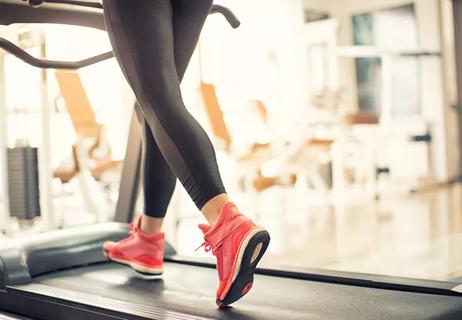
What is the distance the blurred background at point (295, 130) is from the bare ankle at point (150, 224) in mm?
450

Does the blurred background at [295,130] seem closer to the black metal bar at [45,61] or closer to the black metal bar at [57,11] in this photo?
the black metal bar at [45,61]

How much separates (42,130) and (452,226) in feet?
8.28

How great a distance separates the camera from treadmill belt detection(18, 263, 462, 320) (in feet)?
4.33

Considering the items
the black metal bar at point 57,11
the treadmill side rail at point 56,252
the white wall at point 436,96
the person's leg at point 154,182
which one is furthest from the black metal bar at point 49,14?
the white wall at point 436,96

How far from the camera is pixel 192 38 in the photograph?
1.51m

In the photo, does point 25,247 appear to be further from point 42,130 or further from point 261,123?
point 261,123

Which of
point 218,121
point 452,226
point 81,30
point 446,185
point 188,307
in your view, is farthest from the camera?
point 446,185

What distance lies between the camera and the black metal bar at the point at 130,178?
228 cm

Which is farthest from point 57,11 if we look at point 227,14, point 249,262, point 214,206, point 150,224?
point 249,262

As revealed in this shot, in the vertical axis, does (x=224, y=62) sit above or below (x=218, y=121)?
above

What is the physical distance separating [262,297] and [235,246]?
34 cm

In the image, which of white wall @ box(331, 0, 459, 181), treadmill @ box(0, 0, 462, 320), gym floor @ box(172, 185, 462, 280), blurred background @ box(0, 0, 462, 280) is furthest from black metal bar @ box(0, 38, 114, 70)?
white wall @ box(331, 0, 459, 181)

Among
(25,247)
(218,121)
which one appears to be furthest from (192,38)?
(218,121)

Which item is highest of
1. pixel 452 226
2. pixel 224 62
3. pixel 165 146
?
pixel 224 62
